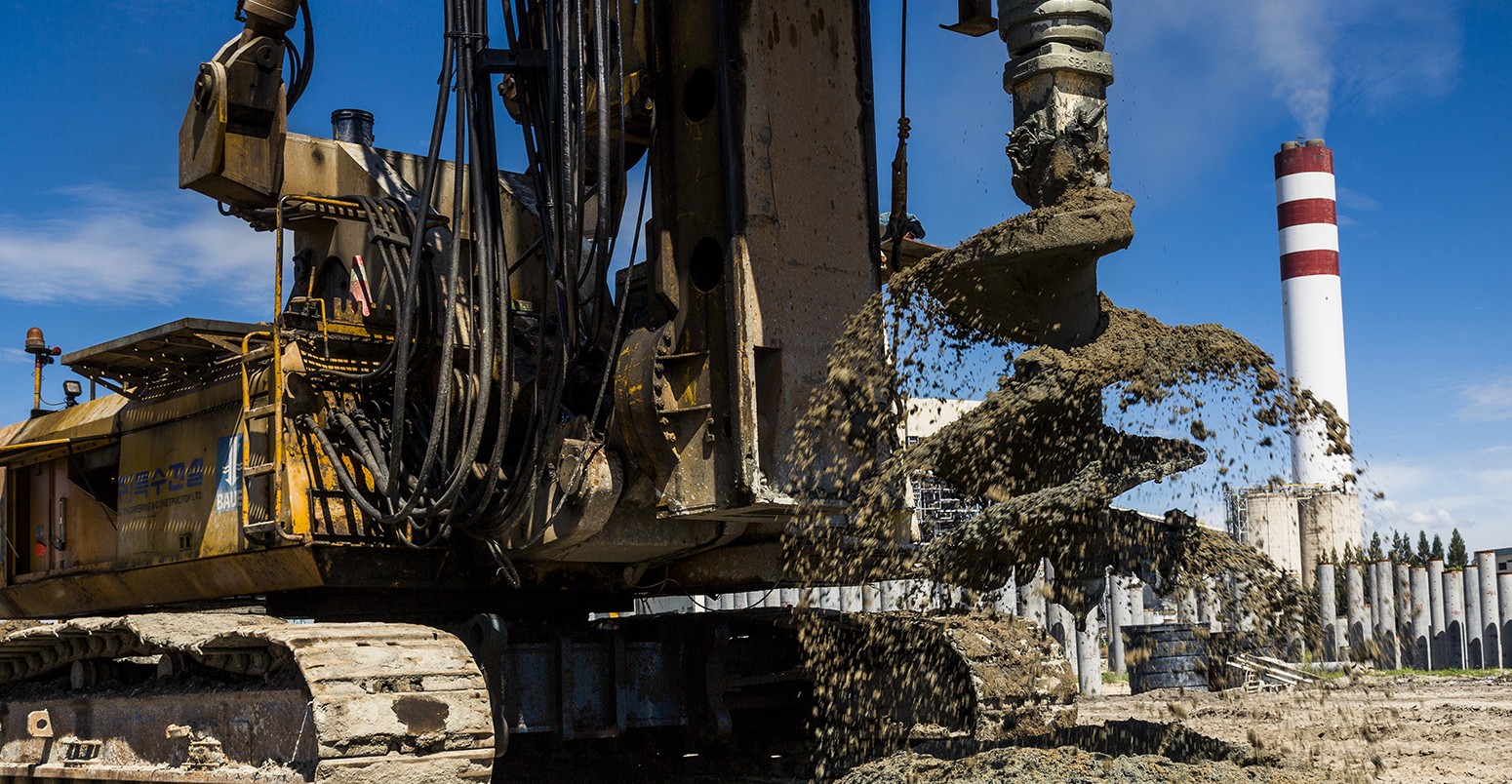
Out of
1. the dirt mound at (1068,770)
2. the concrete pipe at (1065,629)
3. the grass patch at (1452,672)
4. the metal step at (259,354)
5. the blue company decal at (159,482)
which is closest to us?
the dirt mound at (1068,770)

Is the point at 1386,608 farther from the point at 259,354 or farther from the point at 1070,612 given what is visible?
the point at 259,354

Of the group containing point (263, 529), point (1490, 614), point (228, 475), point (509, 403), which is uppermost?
point (509, 403)

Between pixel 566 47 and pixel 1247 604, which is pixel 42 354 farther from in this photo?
pixel 1247 604

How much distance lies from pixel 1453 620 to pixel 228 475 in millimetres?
18761

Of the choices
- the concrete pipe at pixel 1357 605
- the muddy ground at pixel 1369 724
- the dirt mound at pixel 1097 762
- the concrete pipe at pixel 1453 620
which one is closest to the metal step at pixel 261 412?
the dirt mound at pixel 1097 762

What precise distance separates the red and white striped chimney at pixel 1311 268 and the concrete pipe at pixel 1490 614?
22.4 meters

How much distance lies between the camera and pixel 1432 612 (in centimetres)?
2136

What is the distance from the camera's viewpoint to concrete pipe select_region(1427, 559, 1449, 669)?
21016mm

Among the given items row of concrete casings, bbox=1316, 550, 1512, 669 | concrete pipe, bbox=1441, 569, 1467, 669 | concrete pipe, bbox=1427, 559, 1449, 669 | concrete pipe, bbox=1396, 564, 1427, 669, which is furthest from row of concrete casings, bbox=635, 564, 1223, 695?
concrete pipe, bbox=1441, 569, 1467, 669

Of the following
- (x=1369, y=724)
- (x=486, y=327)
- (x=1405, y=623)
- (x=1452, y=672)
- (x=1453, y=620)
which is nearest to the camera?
(x=486, y=327)

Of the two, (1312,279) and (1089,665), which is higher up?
(1312,279)

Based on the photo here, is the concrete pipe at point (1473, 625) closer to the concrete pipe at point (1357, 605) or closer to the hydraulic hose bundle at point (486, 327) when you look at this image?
the concrete pipe at point (1357, 605)

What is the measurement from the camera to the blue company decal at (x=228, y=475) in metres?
6.20

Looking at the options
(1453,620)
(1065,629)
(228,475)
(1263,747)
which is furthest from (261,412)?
(1453,620)
